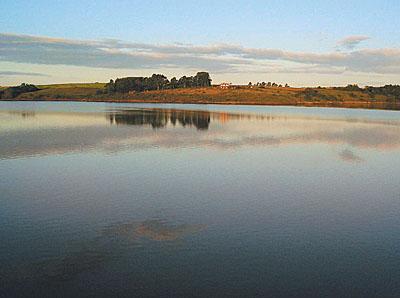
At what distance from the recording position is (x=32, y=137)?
144 ft

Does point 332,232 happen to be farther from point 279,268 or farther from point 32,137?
point 32,137

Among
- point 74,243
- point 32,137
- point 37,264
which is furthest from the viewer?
point 32,137

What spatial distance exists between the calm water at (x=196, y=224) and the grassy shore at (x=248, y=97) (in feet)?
435

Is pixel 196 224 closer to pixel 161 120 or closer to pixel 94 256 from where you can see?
pixel 94 256

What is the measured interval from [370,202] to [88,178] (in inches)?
602

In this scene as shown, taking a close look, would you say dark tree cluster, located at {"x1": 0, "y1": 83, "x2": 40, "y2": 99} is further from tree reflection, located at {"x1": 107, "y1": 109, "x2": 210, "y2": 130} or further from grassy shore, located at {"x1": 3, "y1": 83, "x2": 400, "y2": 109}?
tree reflection, located at {"x1": 107, "y1": 109, "x2": 210, "y2": 130}

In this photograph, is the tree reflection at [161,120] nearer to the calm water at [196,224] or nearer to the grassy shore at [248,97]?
the calm water at [196,224]

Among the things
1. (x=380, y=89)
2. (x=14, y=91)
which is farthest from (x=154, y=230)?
(x=14, y=91)

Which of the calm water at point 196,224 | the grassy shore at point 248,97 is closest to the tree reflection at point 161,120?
the calm water at point 196,224

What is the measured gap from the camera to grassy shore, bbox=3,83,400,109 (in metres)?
166

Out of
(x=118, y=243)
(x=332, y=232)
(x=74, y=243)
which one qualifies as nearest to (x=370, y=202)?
(x=332, y=232)

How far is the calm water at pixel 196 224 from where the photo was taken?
1248cm

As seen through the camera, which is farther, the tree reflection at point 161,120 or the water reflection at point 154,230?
the tree reflection at point 161,120

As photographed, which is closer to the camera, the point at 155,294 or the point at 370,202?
the point at 155,294
